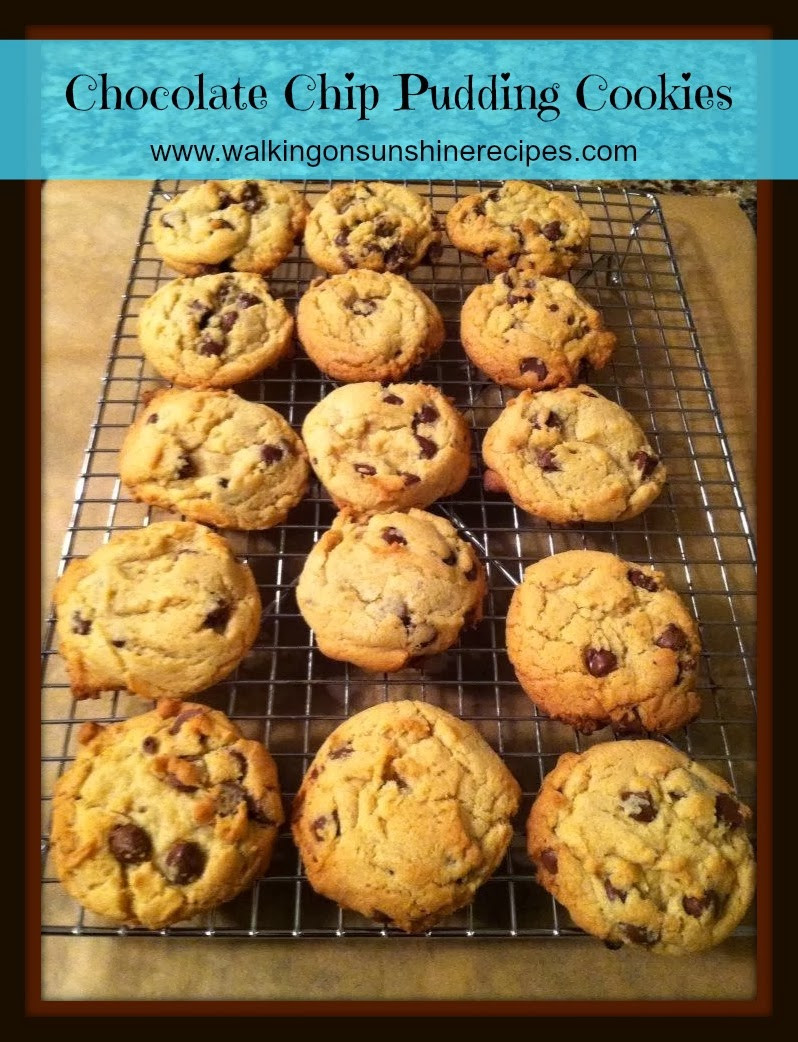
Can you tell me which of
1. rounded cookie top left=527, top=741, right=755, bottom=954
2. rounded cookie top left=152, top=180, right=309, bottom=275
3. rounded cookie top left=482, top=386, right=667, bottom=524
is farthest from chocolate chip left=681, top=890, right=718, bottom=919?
rounded cookie top left=152, top=180, right=309, bottom=275

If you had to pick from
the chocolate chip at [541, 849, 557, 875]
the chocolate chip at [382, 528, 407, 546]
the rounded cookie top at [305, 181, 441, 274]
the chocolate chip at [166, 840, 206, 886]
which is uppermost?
the rounded cookie top at [305, 181, 441, 274]

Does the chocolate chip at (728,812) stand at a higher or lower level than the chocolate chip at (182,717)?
lower

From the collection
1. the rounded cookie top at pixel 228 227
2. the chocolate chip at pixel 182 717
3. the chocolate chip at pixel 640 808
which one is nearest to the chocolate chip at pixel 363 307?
the rounded cookie top at pixel 228 227

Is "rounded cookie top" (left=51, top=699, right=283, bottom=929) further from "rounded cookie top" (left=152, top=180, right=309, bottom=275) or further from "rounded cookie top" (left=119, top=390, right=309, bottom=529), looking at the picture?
"rounded cookie top" (left=152, top=180, right=309, bottom=275)

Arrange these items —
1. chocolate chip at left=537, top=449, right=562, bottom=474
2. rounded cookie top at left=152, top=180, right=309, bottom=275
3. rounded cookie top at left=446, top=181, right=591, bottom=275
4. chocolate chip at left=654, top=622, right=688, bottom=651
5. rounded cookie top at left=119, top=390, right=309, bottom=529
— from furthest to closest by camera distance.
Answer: rounded cookie top at left=446, top=181, right=591, bottom=275
rounded cookie top at left=152, top=180, right=309, bottom=275
chocolate chip at left=537, top=449, right=562, bottom=474
rounded cookie top at left=119, top=390, right=309, bottom=529
chocolate chip at left=654, top=622, right=688, bottom=651

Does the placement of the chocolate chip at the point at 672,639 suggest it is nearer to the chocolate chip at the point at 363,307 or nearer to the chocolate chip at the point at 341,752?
the chocolate chip at the point at 341,752

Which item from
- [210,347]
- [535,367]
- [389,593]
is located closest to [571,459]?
[535,367]

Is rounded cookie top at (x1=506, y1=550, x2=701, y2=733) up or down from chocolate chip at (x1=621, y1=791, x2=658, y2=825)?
up
